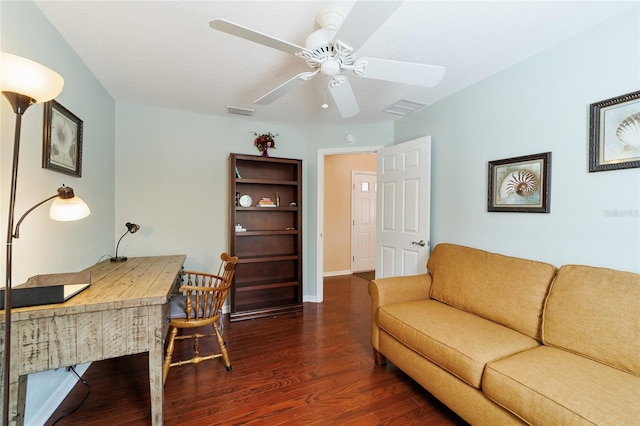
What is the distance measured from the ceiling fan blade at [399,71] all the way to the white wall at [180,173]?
1831 mm

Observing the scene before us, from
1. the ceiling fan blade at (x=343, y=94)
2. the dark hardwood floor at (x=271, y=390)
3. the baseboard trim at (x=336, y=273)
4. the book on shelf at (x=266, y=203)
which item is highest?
the ceiling fan blade at (x=343, y=94)

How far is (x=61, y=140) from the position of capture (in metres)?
1.78

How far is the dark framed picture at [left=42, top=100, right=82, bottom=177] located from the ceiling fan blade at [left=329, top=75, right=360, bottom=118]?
1.73m

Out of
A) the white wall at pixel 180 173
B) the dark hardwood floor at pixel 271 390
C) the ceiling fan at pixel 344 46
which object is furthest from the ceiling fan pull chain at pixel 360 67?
the dark hardwood floor at pixel 271 390

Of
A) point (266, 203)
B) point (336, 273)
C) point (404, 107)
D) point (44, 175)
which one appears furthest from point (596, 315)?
point (336, 273)

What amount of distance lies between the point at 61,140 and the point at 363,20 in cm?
202

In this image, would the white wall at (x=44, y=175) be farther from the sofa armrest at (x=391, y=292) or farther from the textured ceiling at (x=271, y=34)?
the sofa armrest at (x=391, y=292)

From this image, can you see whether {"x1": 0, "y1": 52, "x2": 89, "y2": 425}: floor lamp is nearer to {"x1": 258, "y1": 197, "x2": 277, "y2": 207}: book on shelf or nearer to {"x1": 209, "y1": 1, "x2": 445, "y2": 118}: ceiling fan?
{"x1": 209, "y1": 1, "x2": 445, "y2": 118}: ceiling fan

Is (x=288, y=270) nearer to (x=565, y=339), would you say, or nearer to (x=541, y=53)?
(x=565, y=339)

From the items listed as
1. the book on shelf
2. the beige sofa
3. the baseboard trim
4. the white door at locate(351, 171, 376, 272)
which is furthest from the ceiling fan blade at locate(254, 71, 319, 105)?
the baseboard trim

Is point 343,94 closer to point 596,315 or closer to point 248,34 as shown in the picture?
point 248,34

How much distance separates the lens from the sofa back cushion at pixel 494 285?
1.73 meters

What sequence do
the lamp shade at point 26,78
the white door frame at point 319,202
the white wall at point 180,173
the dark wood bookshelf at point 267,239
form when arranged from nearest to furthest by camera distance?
1. the lamp shade at point 26,78
2. the white wall at point 180,173
3. the dark wood bookshelf at point 267,239
4. the white door frame at point 319,202

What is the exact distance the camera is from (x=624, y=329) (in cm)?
134
